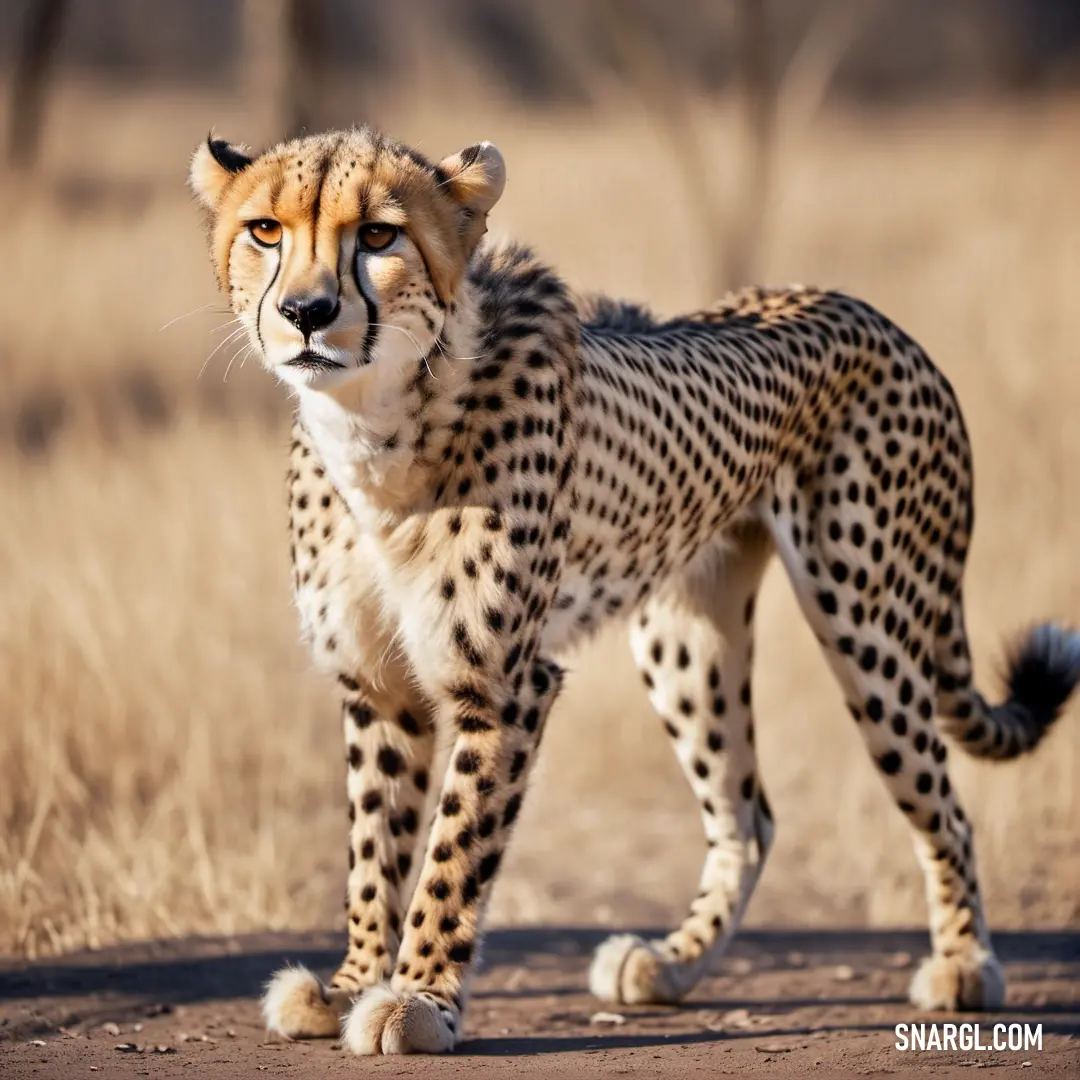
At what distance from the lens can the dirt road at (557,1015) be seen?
9.98ft

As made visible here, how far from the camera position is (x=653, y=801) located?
553 centimetres

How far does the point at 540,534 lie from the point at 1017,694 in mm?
1448

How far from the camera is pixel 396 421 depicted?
296cm

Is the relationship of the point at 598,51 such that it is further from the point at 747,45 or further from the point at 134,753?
the point at 134,753

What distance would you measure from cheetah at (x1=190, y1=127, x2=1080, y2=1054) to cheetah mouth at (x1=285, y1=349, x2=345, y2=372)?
19mm

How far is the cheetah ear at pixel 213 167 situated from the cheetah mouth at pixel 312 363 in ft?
1.35

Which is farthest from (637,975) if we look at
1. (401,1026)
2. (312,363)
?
(312,363)

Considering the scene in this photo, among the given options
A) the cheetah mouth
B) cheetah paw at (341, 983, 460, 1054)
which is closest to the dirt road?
cheetah paw at (341, 983, 460, 1054)

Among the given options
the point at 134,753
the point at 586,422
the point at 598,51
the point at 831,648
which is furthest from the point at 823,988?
the point at 598,51

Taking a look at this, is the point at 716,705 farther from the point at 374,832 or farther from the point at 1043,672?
the point at 374,832

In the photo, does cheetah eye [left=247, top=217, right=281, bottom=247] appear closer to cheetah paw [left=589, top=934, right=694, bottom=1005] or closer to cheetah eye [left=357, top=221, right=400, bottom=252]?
cheetah eye [left=357, top=221, right=400, bottom=252]

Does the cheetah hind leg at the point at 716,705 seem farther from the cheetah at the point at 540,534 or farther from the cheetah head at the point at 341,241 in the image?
the cheetah head at the point at 341,241

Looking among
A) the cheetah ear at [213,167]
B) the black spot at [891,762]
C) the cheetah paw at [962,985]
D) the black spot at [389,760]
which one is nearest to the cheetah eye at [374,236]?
the cheetah ear at [213,167]

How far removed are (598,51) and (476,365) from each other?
55.5 ft
